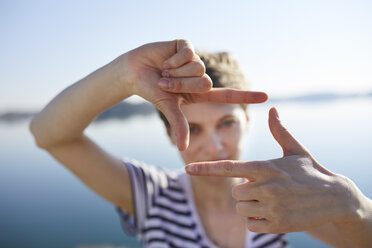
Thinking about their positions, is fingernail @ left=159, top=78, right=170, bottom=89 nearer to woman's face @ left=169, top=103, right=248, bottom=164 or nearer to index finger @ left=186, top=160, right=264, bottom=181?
index finger @ left=186, top=160, right=264, bottom=181

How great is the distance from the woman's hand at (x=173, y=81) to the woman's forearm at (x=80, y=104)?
8cm

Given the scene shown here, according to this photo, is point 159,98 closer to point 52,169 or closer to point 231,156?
point 231,156

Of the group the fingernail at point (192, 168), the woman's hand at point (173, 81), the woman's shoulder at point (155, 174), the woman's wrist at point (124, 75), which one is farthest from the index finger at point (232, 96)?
the woman's shoulder at point (155, 174)

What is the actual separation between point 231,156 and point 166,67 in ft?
2.68

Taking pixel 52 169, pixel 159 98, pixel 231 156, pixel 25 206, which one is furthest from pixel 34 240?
pixel 159 98

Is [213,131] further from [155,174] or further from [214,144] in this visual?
[155,174]

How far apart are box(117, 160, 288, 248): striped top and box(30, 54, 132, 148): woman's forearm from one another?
45 centimetres

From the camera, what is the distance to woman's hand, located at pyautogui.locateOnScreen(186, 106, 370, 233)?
93 centimetres

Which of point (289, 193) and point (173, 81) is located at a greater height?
point (173, 81)

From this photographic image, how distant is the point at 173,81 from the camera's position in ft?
3.76

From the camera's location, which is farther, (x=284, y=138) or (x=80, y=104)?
(x=80, y=104)

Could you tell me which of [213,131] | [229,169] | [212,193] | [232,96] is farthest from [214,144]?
[229,169]

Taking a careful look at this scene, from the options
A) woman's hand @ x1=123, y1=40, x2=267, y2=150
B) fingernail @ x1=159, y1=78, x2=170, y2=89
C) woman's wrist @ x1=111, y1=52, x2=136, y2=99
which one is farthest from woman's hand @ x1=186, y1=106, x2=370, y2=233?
woman's wrist @ x1=111, y1=52, x2=136, y2=99

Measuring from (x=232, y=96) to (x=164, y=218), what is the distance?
0.93 meters
